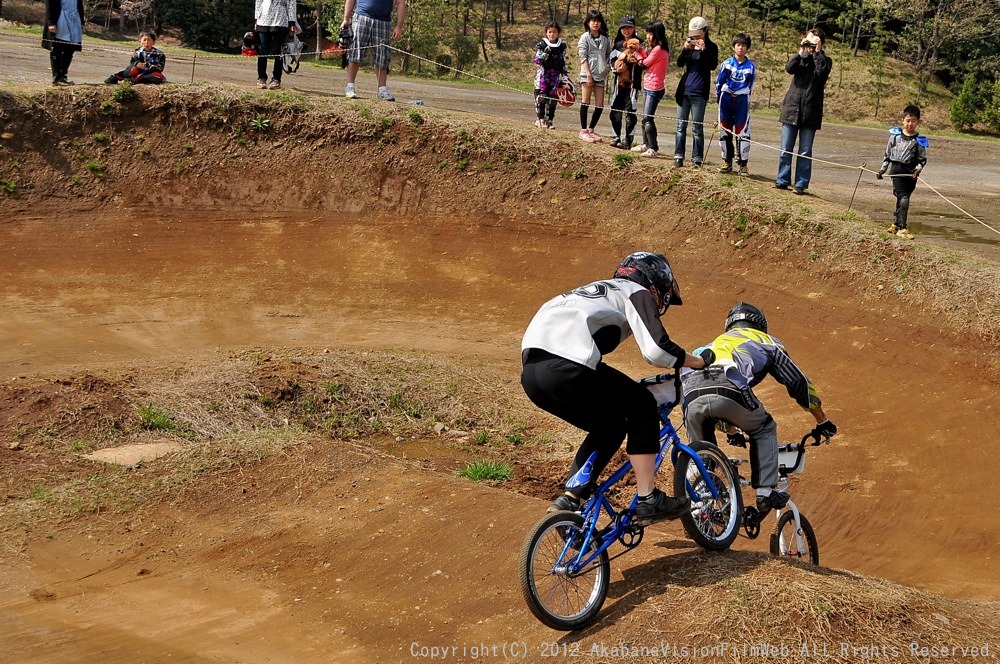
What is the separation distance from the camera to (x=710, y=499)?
6.77 metres

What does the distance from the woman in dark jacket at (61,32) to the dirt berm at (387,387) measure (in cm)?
62

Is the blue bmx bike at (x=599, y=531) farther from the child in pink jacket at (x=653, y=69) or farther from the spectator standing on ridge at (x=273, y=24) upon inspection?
the spectator standing on ridge at (x=273, y=24)

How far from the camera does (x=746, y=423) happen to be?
699cm

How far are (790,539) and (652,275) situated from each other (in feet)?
8.62

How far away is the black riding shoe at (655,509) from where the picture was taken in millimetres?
6137

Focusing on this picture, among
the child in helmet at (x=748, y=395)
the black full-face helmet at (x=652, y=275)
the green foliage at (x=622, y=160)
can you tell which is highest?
the green foliage at (x=622, y=160)

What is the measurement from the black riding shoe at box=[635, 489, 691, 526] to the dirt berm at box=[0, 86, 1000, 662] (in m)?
0.42

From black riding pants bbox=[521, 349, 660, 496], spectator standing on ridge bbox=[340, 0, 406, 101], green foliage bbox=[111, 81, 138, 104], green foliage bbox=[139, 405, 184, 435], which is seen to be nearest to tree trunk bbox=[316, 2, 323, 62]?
spectator standing on ridge bbox=[340, 0, 406, 101]

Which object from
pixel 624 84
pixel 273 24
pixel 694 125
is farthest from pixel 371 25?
pixel 694 125

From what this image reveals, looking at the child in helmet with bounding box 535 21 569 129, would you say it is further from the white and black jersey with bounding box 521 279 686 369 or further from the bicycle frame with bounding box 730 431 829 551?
the white and black jersey with bounding box 521 279 686 369

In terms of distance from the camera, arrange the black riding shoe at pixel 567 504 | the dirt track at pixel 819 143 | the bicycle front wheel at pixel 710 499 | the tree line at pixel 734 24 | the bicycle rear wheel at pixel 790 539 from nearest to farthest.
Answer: the black riding shoe at pixel 567 504 → the bicycle front wheel at pixel 710 499 → the bicycle rear wheel at pixel 790 539 → the dirt track at pixel 819 143 → the tree line at pixel 734 24

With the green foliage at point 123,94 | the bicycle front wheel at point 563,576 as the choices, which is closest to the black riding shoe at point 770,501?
the bicycle front wheel at point 563,576

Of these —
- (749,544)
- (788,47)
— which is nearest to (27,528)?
(749,544)

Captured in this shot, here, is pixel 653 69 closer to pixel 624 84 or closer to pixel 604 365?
pixel 624 84
